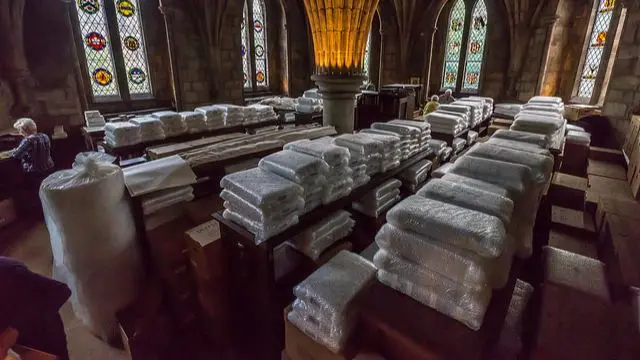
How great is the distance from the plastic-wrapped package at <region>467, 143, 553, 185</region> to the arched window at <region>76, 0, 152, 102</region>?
1001cm

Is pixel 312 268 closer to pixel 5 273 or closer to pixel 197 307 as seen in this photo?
pixel 197 307

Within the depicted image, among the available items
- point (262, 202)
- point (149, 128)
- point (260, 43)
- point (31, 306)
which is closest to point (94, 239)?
point (31, 306)

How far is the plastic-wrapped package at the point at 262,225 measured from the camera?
2.19 m

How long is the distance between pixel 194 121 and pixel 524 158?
527 cm

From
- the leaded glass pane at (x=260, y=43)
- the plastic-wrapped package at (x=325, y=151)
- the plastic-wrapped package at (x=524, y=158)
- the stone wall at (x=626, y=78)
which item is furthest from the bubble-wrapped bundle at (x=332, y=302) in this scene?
the leaded glass pane at (x=260, y=43)

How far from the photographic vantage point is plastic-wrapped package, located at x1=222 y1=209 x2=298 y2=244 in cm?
219

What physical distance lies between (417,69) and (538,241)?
12040 millimetres

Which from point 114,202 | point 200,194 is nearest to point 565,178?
point 200,194

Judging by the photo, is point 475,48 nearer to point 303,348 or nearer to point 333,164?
point 333,164

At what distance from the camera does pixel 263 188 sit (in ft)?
7.11

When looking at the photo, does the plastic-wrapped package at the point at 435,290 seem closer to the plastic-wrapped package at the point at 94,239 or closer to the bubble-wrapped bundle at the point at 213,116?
the plastic-wrapped package at the point at 94,239

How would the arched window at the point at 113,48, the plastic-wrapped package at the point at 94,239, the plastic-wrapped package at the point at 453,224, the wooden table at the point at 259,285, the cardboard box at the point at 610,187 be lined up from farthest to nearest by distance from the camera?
the arched window at the point at 113,48, the cardboard box at the point at 610,187, the plastic-wrapped package at the point at 94,239, the wooden table at the point at 259,285, the plastic-wrapped package at the point at 453,224

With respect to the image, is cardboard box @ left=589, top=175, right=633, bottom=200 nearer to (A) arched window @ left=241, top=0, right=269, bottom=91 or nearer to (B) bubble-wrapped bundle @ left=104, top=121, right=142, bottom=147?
(B) bubble-wrapped bundle @ left=104, top=121, right=142, bottom=147

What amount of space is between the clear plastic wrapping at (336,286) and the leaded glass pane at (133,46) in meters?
10.2
